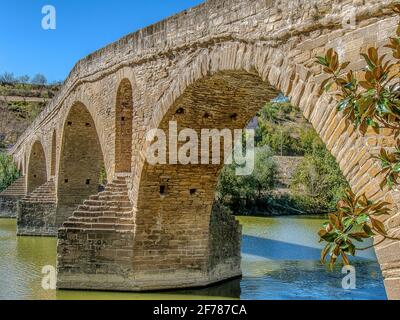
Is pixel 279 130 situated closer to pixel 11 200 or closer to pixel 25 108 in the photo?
pixel 25 108

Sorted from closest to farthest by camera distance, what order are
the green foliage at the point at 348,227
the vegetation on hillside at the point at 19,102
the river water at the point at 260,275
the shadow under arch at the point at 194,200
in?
the green foliage at the point at 348,227 → the shadow under arch at the point at 194,200 → the river water at the point at 260,275 → the vegetation on hillside at the point at 19,102

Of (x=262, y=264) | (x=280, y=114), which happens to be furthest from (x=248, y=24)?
(x=280, y=114)

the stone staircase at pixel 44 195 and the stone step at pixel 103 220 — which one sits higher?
the stone staircase at pixel 44 195

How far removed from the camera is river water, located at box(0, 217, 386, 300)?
28.2ft

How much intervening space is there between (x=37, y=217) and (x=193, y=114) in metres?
9.80

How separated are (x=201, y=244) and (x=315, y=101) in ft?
17.0

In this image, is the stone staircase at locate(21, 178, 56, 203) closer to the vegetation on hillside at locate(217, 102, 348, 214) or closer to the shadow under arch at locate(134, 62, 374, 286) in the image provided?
the shadow under arch at locate(134, 62, 374, 286)

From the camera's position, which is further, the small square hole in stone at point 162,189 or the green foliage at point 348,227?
the small square hole in stone at point 162,189

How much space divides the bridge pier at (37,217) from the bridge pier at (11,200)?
6.20 metres

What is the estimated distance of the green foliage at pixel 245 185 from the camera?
25.6 metres

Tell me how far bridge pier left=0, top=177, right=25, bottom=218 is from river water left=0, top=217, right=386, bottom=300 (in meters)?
6.52

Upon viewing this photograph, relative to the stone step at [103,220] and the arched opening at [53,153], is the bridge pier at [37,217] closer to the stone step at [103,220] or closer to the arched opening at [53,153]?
the arched opening at [53,153]

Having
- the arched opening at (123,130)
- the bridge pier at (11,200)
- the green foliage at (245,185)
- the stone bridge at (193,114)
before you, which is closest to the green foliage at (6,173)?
the bridge pier at (11,200)

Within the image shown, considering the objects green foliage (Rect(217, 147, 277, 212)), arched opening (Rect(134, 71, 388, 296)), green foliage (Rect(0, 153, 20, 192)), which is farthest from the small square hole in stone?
green foliage (Rect(0, 153, 20, 192))
